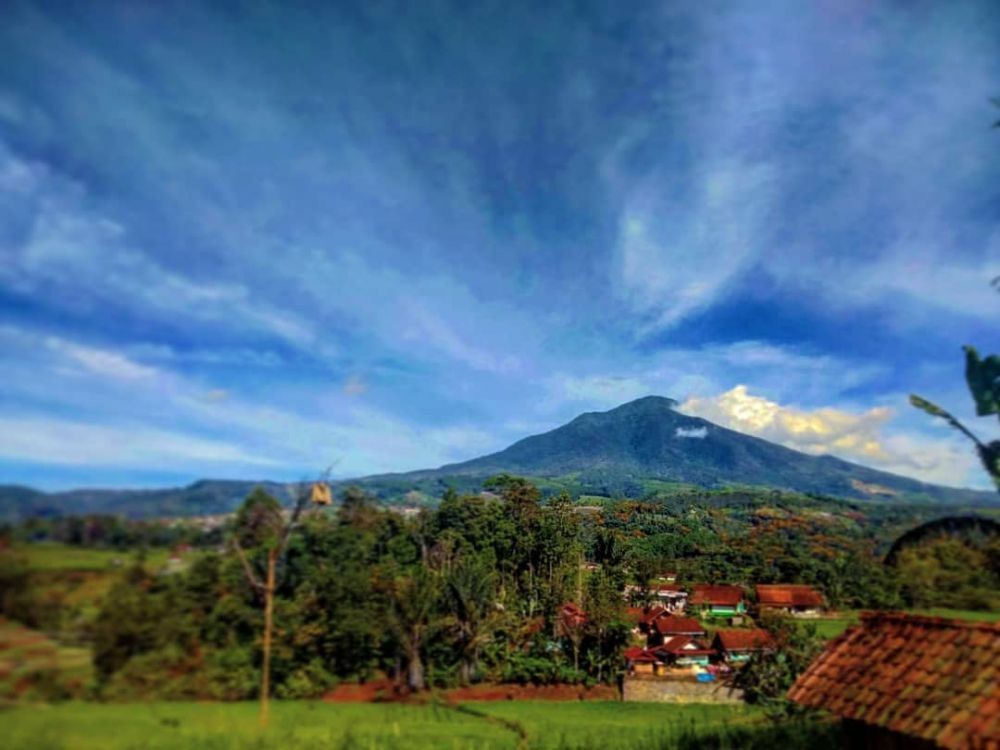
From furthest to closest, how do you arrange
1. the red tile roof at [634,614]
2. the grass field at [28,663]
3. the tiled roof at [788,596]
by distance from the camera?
1. the tiled roof at [788,596]
2. the red tile roof at [634,614]
3. the grass field at [28,663]

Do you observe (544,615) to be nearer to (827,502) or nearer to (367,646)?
(367,646)

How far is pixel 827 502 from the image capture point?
15.5 meters

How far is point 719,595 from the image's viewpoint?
52.9 feet

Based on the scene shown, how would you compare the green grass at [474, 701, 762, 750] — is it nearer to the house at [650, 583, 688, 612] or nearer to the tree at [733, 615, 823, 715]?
the tree at [733, 615, 823, 715]

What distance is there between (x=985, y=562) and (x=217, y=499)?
11702 millimetres

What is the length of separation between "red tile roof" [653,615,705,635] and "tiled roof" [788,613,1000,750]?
398 inches

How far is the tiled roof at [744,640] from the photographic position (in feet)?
59.3

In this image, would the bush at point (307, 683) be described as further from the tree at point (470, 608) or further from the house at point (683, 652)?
the house at point (683, 652)

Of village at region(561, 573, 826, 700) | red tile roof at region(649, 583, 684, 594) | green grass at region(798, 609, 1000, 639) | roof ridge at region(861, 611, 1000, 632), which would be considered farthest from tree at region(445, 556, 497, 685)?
roof ridge at region(861, 611, 1000, 632)

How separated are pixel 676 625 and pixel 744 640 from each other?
3.56 m

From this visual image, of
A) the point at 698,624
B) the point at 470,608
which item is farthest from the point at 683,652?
the point at 470,608

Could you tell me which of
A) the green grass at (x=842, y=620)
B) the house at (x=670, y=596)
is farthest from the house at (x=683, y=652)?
the house at (x=670, y=596)

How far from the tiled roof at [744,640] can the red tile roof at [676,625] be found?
132 centimetres

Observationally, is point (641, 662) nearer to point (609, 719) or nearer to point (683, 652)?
point (683, 652)
